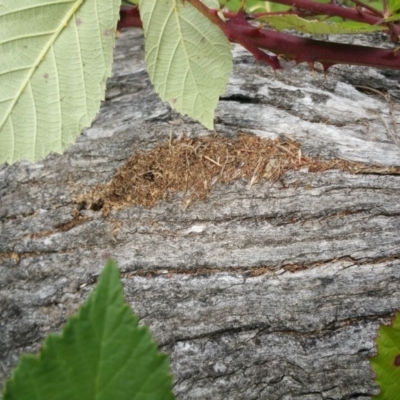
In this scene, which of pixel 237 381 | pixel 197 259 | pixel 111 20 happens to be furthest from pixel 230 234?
pixel 111 20

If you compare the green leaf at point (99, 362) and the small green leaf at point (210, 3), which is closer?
the green leaf at point (99, 362)

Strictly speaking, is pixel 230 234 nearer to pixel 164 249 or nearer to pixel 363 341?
pixel 164 249

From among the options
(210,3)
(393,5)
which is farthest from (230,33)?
(393,5)

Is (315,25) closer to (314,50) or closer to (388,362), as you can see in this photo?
(314,50)

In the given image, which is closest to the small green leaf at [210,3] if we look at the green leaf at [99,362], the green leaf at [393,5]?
the green leaf at [393,5]

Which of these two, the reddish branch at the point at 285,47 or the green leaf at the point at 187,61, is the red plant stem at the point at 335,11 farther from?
the green leaf at the point at 187,61
